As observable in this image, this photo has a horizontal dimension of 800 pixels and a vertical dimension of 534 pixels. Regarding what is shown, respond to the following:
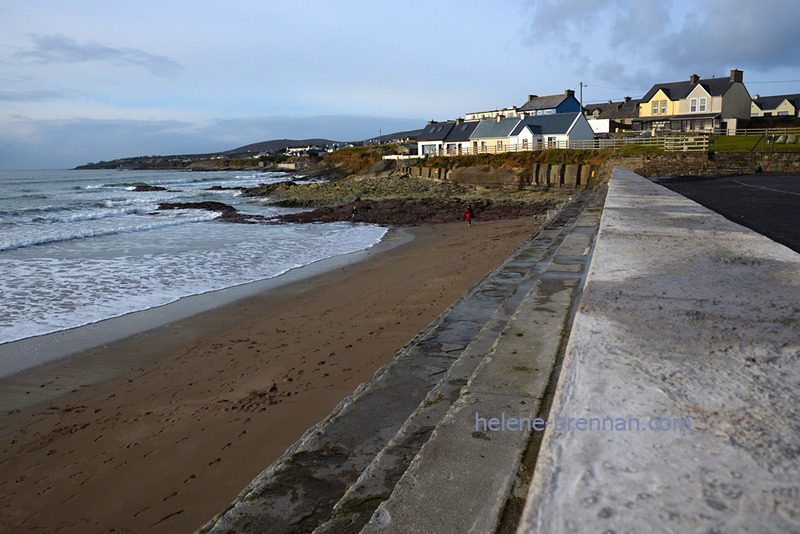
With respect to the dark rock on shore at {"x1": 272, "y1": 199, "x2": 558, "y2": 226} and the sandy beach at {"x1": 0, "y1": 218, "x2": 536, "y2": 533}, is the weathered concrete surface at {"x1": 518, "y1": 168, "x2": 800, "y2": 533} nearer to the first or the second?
the sandy beach at {"x1": 0, "y1": 218, "x2": 536, "y2": 533}

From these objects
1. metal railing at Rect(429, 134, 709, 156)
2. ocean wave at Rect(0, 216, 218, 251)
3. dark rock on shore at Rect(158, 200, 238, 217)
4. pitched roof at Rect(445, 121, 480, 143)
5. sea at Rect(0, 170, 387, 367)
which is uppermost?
pitched roof at Rect(445, 121, 480, 143)

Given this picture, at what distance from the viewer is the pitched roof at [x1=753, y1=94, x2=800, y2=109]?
198 feet

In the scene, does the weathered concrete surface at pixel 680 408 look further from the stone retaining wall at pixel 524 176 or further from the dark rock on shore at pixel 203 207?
the dark rock on shore at pixel 203 207

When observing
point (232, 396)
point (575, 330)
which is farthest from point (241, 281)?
point (575, 330)

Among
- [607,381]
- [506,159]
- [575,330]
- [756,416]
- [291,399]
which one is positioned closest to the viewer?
[756,416]

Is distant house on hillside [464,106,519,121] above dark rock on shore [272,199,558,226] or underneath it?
above

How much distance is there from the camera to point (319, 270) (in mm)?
13531

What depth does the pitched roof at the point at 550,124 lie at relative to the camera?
1825 inches

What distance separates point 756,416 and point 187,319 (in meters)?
9.37

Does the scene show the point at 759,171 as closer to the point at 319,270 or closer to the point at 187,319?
the point at 319,270

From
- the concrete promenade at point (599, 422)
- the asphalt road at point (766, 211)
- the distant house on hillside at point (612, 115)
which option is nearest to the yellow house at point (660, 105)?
the distant house on hillside at point (612, 115)

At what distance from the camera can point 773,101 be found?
6266cm

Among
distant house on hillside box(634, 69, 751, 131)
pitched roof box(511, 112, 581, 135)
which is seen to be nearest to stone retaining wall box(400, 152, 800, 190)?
pitched roof box(511, 112, 581, 135)

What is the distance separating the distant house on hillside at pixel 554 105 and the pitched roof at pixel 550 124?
1060 centimetres
